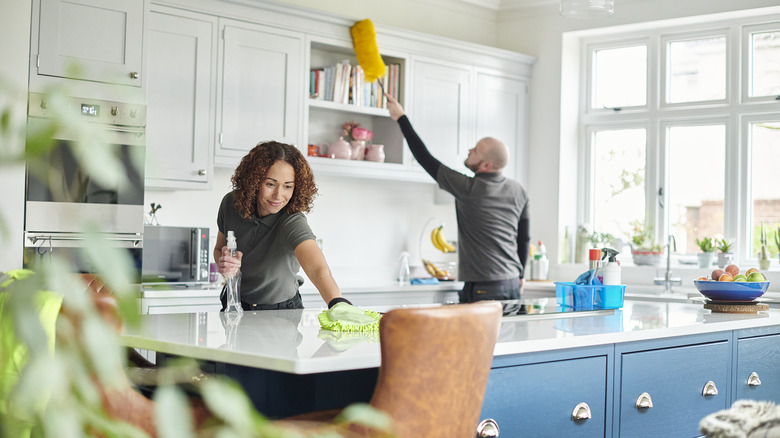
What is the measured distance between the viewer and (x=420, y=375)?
5.36ft

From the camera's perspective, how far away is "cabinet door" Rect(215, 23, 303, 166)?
180 inches

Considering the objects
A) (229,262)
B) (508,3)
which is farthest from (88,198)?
(508,3)

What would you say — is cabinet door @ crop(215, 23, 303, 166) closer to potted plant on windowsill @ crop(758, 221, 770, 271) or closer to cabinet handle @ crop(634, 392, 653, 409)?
cabinet handle @ crop(634, 392, 653, 409)

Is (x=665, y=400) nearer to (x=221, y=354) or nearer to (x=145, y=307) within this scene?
(x=221, y=354)

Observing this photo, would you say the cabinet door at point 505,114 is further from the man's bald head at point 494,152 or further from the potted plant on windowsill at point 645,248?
the man's bald head at point 494,152

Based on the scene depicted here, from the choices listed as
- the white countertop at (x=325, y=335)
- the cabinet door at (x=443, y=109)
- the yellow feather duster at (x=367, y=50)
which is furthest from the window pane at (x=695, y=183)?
the white countertop at (x=325, y=335)

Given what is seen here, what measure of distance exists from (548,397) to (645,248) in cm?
370

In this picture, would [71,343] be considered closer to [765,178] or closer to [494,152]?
[494,152]

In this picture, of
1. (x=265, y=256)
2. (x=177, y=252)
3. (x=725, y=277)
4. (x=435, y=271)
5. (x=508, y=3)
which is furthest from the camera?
(x=508, y=3)

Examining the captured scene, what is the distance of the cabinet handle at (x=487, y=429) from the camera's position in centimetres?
205

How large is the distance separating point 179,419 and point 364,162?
477 centimetres

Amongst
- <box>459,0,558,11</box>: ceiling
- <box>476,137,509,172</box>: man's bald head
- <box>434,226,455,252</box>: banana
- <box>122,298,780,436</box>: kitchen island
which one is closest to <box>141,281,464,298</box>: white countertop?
<box>434,226,455,252</box>: banana

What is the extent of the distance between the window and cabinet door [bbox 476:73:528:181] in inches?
20.6

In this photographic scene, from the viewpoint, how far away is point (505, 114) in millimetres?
5930
